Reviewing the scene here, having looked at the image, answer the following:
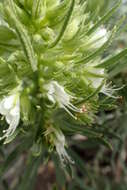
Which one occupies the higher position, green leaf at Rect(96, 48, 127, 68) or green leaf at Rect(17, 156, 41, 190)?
green leaf at Rect(96, 48, 127, 68)

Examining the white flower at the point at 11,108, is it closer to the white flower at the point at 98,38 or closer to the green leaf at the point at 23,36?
the green leaf at the point at 23,36

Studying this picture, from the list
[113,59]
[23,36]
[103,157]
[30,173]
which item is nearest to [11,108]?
[23,36]

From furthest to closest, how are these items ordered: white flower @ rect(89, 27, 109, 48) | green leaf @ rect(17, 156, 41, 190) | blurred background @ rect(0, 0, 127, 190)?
green leaf @ rect(17, 156, 41, 190), blurred background @ rect(0, 0, 127, 190), white flower @ rect(89, 27, 109, 48)

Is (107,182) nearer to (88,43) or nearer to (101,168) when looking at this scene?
(101,168)

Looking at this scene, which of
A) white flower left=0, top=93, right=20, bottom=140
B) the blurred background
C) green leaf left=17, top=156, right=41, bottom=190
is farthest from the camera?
green leaf left=17, top=156, right=41, bottom=190

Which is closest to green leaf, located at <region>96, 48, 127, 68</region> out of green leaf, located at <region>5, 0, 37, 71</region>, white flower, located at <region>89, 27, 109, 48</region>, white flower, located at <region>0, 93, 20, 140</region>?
white flower, located at <region>89, 27, 109, 48</region>

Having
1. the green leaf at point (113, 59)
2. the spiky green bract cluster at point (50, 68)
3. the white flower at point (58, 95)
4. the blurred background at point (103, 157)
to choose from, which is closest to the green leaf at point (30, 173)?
the blurred background at point (103, 157)

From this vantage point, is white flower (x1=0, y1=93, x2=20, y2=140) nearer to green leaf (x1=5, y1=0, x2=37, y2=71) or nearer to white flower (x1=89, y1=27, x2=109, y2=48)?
green leaf (x1=5, y1=0, x2=37, y2=71)

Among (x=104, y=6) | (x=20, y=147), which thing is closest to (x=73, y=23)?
(x=104, y=6)
